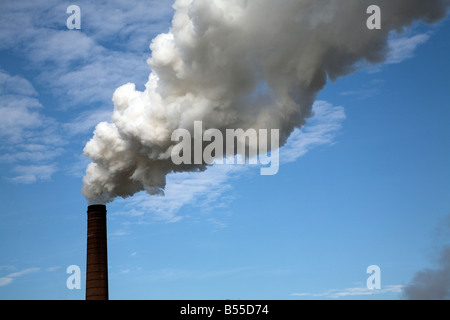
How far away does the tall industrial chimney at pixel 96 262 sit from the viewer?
3494 cm

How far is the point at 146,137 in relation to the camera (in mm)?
32312

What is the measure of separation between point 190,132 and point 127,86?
22.8 feet

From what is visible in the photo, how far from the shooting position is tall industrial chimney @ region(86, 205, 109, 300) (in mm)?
34938

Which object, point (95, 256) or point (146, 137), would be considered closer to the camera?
point (146, 137)

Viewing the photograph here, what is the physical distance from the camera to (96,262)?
35219mm
